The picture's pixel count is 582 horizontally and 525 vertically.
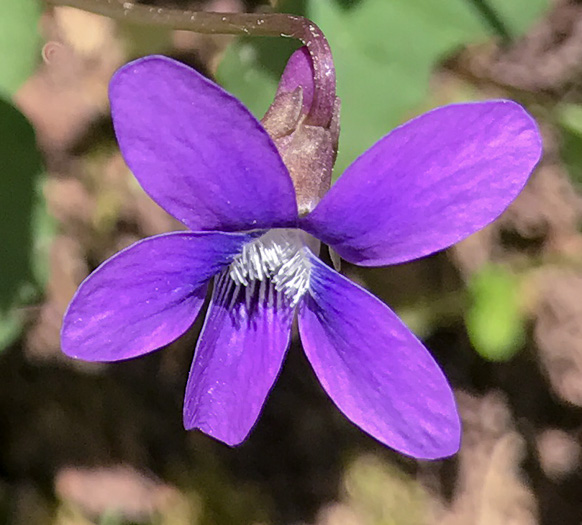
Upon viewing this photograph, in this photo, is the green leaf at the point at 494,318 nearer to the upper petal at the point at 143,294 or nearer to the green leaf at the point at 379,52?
the green leaf at the point at 379,52

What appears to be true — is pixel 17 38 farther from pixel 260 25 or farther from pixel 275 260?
pixel 275 260

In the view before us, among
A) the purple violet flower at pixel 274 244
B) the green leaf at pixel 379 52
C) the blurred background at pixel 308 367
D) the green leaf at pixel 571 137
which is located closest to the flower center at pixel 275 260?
the purple violet flower at pixel 274 244

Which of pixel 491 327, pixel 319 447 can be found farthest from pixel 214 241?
pixel 319 447

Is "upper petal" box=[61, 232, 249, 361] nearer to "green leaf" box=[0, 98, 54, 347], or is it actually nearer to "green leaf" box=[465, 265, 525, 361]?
"green leaf" box=[0, 98, 54, 347]

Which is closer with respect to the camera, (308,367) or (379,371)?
(379,371)

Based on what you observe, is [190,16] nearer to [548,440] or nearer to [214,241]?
[214,241]

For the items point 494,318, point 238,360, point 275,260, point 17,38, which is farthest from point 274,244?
point 494,318
